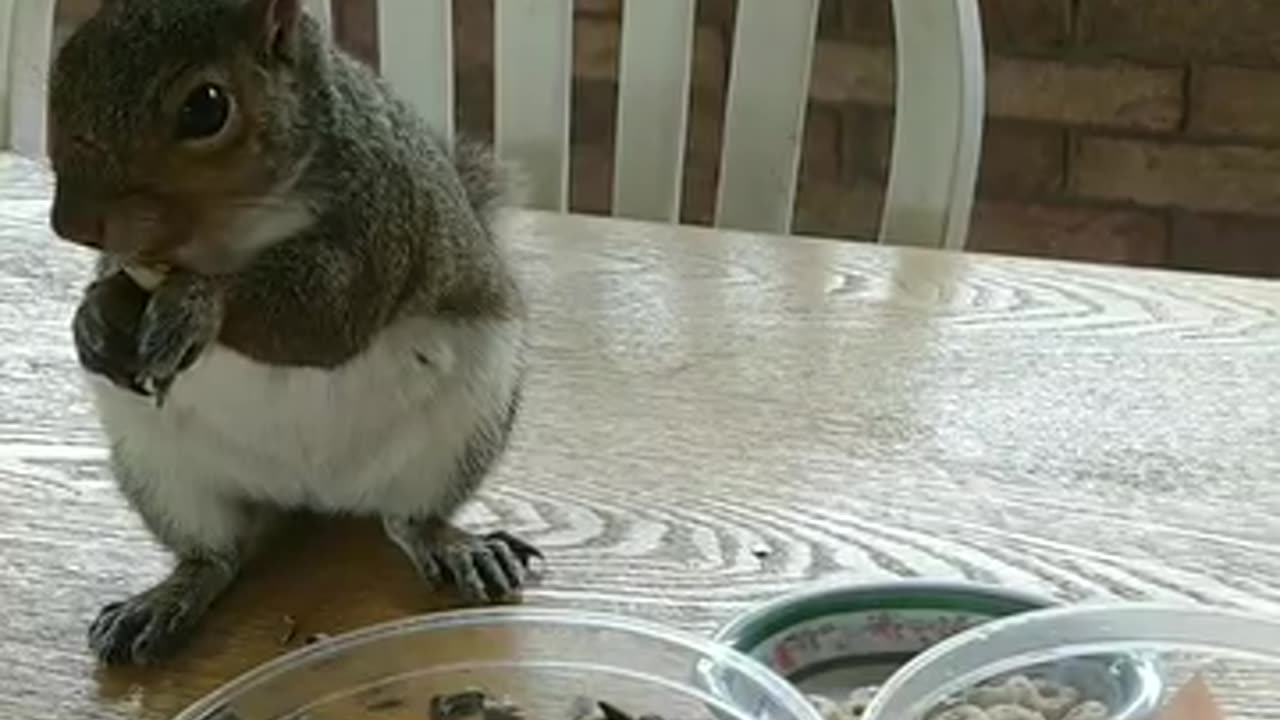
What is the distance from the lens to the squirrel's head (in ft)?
2.91

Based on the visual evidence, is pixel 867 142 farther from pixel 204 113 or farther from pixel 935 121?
pixel 204 113

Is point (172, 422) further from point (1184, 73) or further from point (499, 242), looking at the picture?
point (1184, 73)

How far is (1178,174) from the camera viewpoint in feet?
7.61

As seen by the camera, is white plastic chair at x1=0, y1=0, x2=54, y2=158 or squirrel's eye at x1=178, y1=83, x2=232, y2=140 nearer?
squirrel's eye at x1=178, y1=83, x2=232, y2=140

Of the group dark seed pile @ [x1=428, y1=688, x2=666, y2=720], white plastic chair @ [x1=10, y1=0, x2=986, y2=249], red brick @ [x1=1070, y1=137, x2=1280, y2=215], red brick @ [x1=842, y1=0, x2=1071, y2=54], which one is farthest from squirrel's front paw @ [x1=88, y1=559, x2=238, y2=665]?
red brick @ [x1=1070, y1=137, x2=1280, y2=215]

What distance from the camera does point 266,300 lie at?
0.98 m

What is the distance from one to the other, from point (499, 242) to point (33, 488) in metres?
0.25

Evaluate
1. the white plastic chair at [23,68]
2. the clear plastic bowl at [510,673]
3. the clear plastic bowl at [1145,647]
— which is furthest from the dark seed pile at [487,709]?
the white plastic chair at [23,68]

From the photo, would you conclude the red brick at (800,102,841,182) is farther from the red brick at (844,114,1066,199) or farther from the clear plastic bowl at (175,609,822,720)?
the clear plastic bowl at (175,609,822,720)

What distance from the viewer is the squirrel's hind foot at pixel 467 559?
1092 mm

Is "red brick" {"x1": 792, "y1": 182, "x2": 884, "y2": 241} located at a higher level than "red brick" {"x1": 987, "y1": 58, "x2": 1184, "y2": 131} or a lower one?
lower

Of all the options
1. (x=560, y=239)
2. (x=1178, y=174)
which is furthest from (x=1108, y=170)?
(x=560, y=239)

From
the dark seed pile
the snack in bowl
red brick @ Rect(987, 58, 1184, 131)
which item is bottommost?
the dark seed pile

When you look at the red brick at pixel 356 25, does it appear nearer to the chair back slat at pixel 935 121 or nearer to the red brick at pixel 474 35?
the red brick at pixel 474 35
